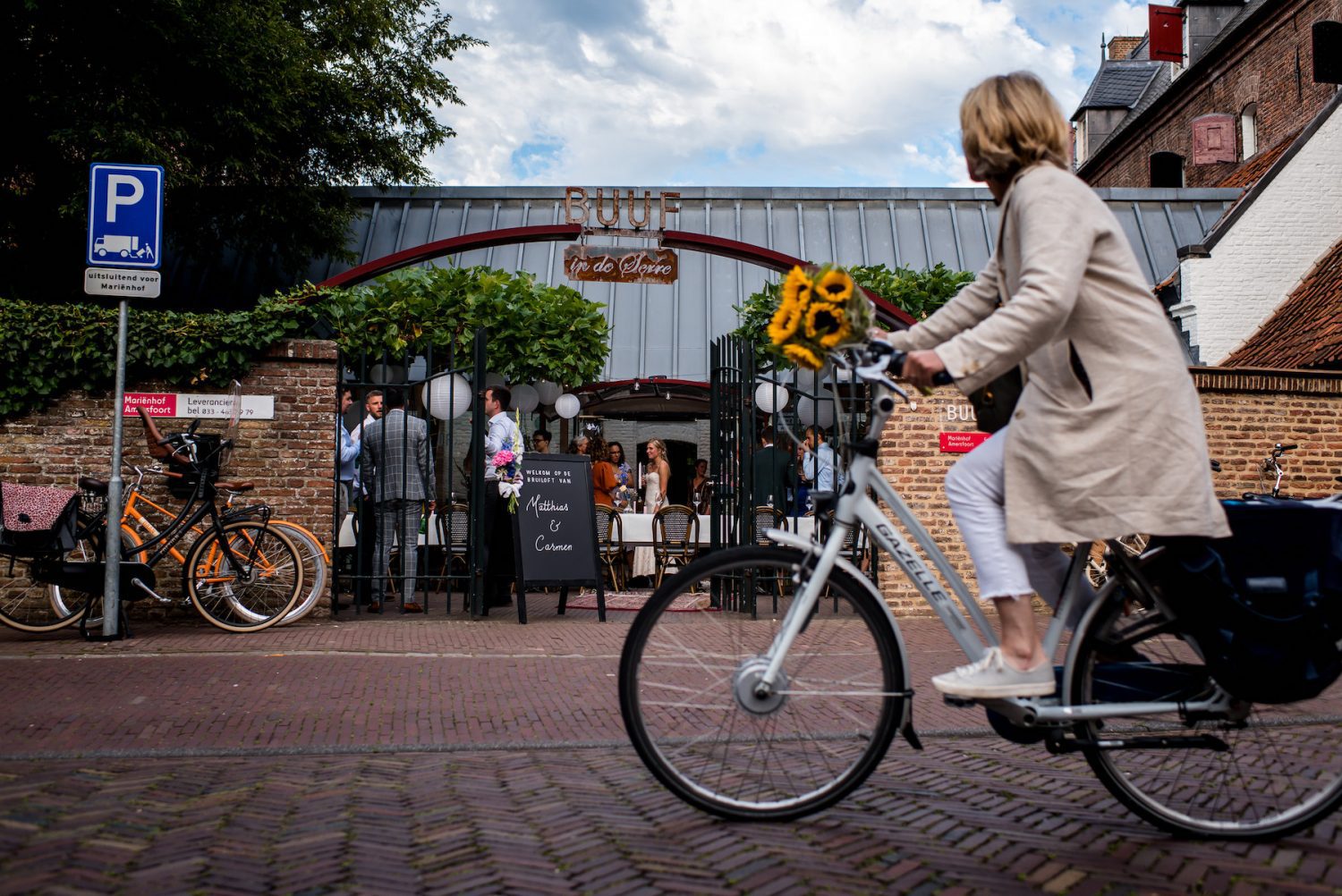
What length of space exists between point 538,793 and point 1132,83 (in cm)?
3969

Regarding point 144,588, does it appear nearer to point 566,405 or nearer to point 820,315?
point 820,315

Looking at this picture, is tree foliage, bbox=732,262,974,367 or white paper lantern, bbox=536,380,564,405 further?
tree foliage, bbox=732,262,974,367

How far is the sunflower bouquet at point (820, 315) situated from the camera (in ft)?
10.2

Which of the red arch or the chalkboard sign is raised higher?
the red arch

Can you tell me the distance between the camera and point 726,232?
2455 cm

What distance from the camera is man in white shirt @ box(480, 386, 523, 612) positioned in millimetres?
9656

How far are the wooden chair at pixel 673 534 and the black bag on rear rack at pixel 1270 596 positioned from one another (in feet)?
29.7

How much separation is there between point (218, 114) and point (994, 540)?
15459 mm

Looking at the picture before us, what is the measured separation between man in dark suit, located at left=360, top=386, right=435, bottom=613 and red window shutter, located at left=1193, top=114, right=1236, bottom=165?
24.4 meters

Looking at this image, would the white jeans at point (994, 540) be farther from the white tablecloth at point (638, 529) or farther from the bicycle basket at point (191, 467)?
the white tablecloth at point (638, 529)

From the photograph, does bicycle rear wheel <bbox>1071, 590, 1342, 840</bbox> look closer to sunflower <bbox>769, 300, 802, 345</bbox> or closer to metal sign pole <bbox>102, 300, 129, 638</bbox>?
sunflower <bbox>769, 300, 802, 345</bbox>

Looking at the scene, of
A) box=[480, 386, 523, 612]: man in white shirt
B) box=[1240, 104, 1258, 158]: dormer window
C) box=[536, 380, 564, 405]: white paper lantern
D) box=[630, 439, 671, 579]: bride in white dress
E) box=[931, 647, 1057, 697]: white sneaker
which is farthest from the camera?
box=[1240, 104, 1258, 158]: dormer window

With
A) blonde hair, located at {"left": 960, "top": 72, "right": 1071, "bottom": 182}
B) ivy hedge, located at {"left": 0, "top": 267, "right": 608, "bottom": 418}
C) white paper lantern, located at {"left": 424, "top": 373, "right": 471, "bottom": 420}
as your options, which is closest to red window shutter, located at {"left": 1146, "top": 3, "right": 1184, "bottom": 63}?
white paper lantern, located at {"left": 424, "top": 373, "right": 471, "bottom": 420}

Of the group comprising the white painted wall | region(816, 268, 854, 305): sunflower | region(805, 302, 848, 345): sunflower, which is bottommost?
region(805, 302, 848, 345): sunflower
